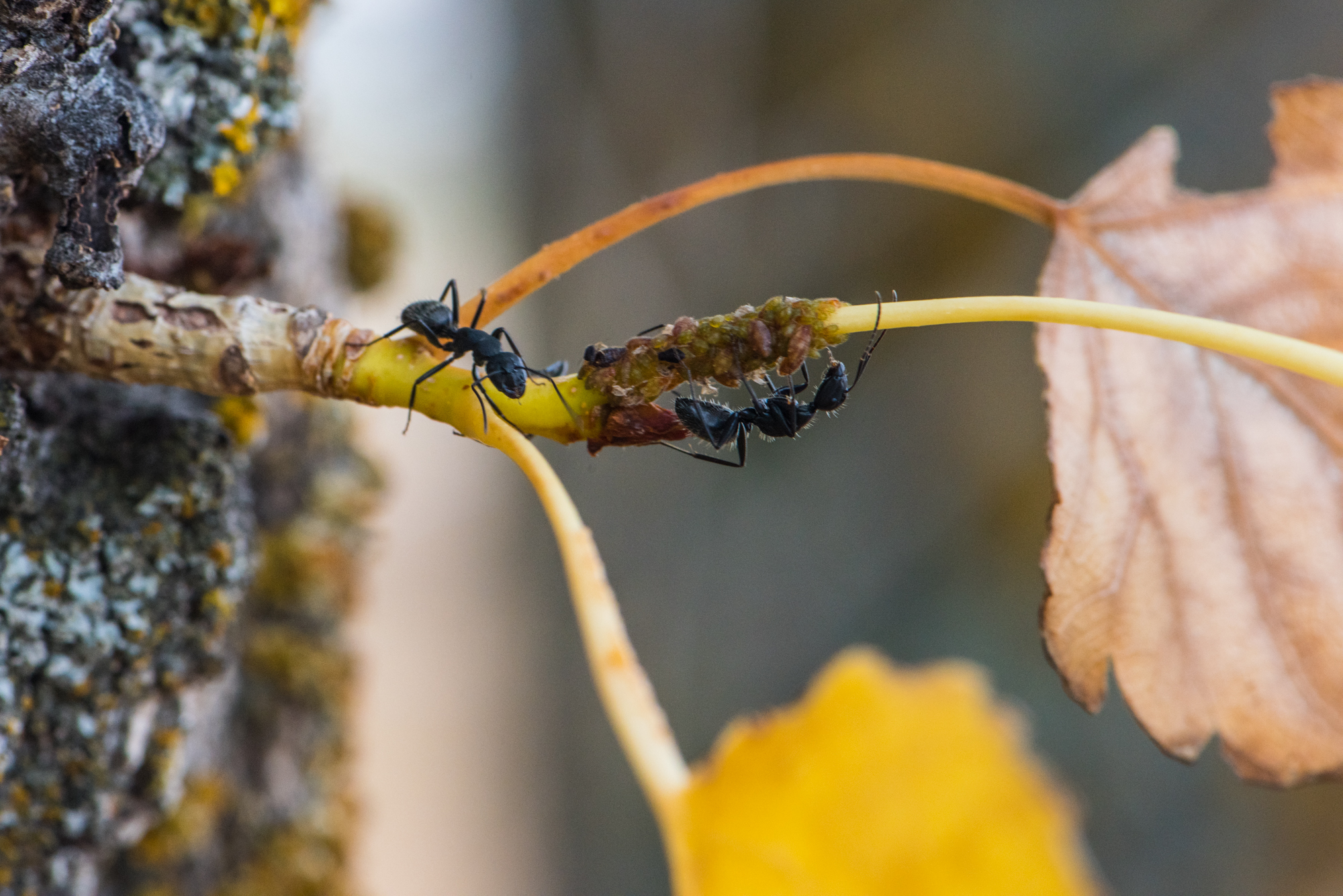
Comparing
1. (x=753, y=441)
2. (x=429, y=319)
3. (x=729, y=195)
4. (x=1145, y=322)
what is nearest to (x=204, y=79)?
(x=429, y=319)

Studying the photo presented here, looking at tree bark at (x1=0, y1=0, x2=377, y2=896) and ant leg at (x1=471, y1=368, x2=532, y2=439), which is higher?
tree bark at (x1=0, y1=0, x2=377, y2=896)

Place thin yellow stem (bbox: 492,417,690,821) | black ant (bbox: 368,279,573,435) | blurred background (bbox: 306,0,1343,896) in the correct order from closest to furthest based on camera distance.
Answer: thin yellow stem (bbox: 492,417,690,821) → black ant (bbox: 368,279,573,435) → blurred background (bbox: 306,0,1343,896)

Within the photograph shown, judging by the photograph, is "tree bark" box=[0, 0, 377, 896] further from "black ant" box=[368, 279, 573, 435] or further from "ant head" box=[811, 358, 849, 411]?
"ant head" box=[811, 358, 849, 411]

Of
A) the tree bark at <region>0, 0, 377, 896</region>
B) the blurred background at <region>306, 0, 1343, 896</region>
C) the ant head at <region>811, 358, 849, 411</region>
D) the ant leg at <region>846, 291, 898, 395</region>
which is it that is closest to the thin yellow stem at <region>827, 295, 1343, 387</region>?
the ant leg at <region>846, 291, 898, 395</region>

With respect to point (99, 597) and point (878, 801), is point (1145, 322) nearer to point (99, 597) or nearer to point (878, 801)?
point (878, 801)

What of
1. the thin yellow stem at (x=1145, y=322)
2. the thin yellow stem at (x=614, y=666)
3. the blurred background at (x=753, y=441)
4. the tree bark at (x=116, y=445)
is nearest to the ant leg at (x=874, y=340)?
the thin yellow stem at (x=1145, y=322)

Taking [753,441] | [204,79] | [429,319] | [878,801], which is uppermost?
[753,441]

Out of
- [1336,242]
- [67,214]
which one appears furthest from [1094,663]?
[67,214]
